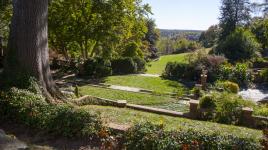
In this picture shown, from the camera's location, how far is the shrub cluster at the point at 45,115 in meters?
5.92

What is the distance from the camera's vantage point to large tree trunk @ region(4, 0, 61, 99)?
7410mm

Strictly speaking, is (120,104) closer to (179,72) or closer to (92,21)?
(92,21)

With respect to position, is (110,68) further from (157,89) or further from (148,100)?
(148,100)

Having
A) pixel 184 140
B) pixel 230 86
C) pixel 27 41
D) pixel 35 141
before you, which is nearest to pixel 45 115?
pixel 35 141

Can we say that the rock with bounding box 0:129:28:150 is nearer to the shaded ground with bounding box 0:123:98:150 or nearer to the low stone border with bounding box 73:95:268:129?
the shaded ground with bounding box 0:123:98:150

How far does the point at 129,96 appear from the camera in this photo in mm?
14641

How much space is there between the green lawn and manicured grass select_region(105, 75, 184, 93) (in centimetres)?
193

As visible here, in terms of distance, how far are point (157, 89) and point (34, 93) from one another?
10578mm

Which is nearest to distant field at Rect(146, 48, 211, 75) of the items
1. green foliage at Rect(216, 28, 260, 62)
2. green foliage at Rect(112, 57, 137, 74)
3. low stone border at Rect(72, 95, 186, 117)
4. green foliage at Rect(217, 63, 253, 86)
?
green foliage at Rect(216, 28, 260, 62)

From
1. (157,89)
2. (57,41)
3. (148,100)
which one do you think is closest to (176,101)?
(148,100)

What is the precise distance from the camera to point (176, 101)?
13992mm

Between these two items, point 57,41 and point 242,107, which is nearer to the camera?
point 242,107

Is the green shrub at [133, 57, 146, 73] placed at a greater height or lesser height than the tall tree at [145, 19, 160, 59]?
lesser

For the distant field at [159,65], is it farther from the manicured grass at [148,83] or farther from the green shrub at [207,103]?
the green shrub at [207,103]
